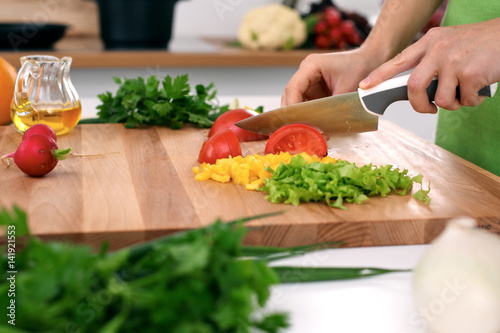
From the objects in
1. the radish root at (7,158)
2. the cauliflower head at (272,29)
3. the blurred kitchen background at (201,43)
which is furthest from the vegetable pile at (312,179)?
the cauliflower head at (272,29)

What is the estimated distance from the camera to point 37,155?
3.59ft

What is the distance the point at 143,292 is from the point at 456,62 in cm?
82

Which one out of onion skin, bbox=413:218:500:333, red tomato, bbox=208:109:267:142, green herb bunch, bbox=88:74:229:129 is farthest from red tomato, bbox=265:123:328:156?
Result: onion skin, bbox=413:218:500:333

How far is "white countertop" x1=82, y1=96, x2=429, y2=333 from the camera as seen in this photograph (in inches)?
27.5

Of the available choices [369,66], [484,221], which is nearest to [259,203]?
[484,221]

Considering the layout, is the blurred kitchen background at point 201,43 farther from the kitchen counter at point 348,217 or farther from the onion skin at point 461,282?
the onion skin at point 461,282

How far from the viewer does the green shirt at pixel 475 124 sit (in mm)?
1446

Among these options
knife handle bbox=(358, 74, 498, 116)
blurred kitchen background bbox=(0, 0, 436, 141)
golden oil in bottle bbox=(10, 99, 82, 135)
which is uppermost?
knife handle bbox=(358, 74, 498, 116)

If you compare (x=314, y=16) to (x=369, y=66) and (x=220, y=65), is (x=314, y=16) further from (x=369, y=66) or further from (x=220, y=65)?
(x=369, y=66)

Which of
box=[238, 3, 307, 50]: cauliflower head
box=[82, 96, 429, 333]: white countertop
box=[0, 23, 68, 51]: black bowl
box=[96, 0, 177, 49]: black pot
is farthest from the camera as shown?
box=[238, 3, 307, 50]: cauliflower head

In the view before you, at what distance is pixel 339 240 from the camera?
0.94m

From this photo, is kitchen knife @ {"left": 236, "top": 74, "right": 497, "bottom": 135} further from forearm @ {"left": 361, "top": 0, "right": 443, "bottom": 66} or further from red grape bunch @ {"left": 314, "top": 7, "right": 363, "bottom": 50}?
red grape bunch @ {"left": 314, "top": 7, "right": 363, "bottom": 50}

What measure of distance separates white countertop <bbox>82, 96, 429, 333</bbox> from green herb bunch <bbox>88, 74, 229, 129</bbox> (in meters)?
0.82

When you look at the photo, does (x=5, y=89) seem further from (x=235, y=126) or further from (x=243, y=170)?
(x=243, y=170)
